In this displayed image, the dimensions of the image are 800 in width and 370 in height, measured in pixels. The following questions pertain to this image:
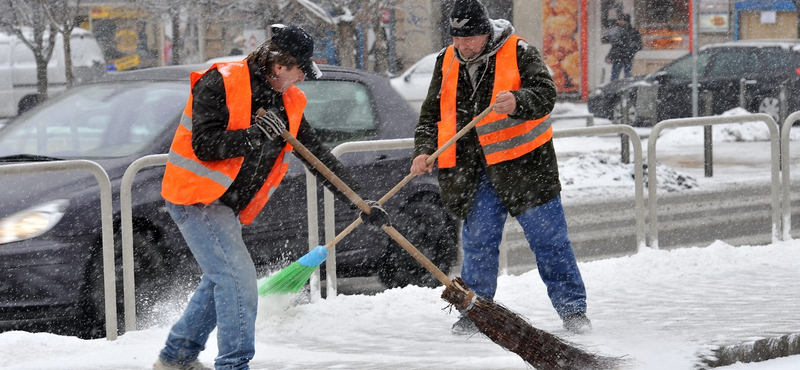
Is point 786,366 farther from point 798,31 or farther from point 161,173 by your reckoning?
point 798,31

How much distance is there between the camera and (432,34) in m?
29.0

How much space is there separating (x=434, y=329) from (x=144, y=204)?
1610 millimetres

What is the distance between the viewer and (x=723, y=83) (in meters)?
21.1

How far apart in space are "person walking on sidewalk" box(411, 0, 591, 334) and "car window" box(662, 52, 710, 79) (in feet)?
53.2

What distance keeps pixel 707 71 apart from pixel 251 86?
58.1 feet

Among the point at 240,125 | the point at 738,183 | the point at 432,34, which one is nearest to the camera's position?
the point at 240,125

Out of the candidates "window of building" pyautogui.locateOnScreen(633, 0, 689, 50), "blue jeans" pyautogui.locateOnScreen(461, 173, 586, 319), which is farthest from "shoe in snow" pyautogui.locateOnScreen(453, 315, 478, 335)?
"window of building" pyautogui.locateOnScreen(633, 0, 689, 50)

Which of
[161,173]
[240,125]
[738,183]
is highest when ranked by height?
[240,125]

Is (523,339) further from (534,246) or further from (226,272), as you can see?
(226,272)

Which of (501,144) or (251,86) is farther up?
(251,86)

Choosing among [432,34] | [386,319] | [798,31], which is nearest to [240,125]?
[386,319]

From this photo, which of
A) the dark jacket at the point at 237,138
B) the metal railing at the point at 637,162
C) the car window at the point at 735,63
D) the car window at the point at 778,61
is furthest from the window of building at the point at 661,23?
the dark jacket at the point at 237,138

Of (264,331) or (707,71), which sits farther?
(707,71)

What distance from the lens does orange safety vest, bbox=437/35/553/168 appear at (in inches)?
230
